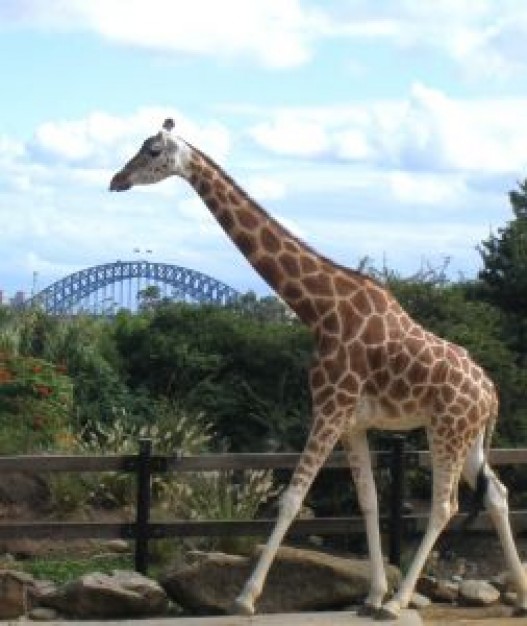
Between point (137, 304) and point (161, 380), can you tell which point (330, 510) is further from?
point (137, 304)

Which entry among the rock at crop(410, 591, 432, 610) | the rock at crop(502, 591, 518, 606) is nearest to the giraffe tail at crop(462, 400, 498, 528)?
the rock at crop(410, 591, 432, 610)

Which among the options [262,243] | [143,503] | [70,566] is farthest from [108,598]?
[70,566]

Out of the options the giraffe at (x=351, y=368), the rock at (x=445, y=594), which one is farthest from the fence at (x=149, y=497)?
the giraffe at (x=351, y=368)

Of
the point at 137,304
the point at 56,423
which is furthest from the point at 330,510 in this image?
the point at 137,304

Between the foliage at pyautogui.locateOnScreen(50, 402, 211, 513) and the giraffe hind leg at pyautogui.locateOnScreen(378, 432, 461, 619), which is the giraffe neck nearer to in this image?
the giraffe hind leg at pyautogui.locateOnScreen(378, 432, 461, 619)

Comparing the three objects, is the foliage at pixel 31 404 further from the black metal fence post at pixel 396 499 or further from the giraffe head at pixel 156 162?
the giraffe head at pixel 156 162

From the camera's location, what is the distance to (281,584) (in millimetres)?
10742

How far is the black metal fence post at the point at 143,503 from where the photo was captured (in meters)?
11.7

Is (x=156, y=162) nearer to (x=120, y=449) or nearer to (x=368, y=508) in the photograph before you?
(x=368, y=508)

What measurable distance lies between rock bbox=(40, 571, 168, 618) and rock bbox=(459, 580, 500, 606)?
2.29 meters

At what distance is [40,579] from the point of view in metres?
12.5

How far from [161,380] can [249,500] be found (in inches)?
206

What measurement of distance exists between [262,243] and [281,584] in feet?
7.62

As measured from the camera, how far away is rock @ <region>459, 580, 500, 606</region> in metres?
11.5
